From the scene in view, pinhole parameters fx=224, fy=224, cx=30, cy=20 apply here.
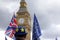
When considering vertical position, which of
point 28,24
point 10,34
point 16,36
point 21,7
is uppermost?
point 16,36

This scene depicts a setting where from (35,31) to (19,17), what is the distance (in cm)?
6064

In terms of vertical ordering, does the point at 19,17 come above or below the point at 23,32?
below

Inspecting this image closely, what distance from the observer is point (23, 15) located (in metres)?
73.0

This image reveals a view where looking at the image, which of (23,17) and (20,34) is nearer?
(20,34)

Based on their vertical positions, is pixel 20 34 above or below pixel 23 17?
above

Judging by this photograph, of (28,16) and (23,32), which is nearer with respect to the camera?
(23,32)

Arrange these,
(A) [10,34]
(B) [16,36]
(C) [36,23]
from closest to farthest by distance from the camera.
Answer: (B) [16,36], (C) [36,23], (A) [10,34]

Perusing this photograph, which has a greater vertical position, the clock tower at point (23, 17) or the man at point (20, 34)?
the man at point (20, 34)

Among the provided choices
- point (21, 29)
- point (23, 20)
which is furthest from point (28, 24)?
point (21, 29)

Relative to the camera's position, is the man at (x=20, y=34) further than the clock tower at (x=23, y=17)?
No

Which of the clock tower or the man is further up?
the man

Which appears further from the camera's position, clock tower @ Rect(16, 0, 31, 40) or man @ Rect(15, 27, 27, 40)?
clock tower @ Rect(16, 0, 31, 40)

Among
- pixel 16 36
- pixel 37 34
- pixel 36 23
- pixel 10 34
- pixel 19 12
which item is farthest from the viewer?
pixel 19 12

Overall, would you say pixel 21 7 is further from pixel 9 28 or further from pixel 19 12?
pixel 9 28
